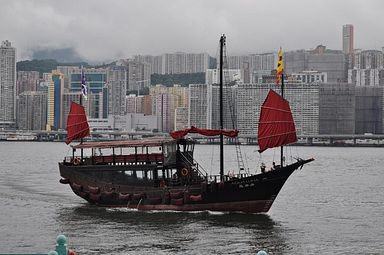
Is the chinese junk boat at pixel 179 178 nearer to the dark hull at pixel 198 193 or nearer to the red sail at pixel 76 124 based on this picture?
the dark hull at pixel 198 193

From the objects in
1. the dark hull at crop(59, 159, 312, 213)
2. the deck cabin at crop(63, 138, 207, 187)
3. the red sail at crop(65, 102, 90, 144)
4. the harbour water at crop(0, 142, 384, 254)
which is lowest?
the harbour water at crop(0, 142, 384, 254)

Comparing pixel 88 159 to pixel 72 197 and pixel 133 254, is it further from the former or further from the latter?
pixel 133 254

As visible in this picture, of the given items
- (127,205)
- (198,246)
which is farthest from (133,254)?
(127,205)

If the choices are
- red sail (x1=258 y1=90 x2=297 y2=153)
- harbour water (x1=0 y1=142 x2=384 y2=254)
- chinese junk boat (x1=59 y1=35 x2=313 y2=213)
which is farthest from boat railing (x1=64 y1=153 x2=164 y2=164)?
red sail (x1=258 y1=90 x2=297 y2=153)

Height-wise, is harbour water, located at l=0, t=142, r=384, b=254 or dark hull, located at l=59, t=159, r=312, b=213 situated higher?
dark hull, located at l=59, t=159, r=312, b=213

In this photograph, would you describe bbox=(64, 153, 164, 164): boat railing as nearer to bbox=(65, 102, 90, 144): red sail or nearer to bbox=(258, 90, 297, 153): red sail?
bbox=(65, 102, 90, 144): red sail

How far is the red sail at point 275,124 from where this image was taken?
46.3m

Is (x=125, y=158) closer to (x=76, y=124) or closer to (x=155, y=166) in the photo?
(x=155, y=166)

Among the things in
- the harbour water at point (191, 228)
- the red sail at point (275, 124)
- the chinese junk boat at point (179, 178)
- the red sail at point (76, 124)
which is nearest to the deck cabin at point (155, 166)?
the chinese junk boat at point (179, 178)

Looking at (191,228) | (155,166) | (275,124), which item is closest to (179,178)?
(155,166)

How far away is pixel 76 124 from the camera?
55.9m

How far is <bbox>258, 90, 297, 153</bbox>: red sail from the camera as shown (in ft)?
152

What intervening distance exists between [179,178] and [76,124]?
492 inches

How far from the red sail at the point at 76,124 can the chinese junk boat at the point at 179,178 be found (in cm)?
605
